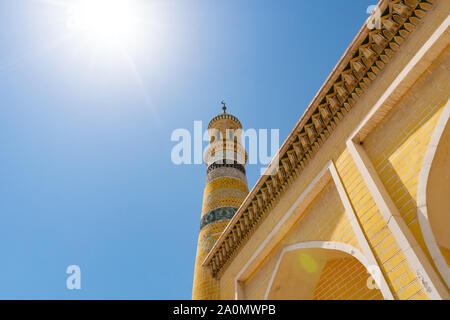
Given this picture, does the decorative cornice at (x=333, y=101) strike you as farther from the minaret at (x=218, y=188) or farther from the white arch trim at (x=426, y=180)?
the minaret at (x=218, y=188)

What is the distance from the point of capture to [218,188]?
891 centimetres

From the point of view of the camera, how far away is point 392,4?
133 inches

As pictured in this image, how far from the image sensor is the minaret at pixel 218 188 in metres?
6.73

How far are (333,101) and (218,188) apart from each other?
5216mm

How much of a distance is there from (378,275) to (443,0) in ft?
8.39

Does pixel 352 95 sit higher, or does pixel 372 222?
pixel 352 95

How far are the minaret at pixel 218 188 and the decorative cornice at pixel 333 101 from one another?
130 centimetres

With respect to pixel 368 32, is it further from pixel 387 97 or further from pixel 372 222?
pixel 372 222

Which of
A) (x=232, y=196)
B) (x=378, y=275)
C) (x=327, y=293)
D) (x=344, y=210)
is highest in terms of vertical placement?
(x=232, y=196)

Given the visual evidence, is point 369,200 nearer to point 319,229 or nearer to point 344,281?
point 319,229

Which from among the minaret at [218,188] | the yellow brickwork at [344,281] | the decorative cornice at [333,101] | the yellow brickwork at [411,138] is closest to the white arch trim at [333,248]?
the yellow brickwork at [411,138]

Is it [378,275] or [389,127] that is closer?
[378,275]
